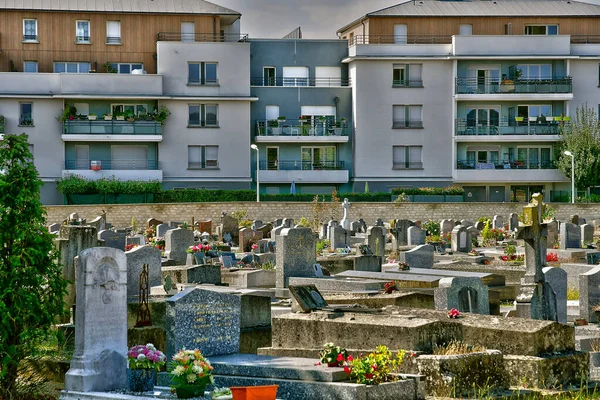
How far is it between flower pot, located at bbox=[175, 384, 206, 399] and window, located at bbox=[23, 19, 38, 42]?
54904 millimetres

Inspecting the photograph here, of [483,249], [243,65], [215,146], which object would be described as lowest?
[483,249]

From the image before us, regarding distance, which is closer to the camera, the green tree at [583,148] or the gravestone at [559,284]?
the gravestone at [559,284]

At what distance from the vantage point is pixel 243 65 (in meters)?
65.1

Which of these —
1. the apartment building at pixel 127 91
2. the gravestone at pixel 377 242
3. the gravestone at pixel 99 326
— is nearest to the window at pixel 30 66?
the apartment building at pixel 127 91

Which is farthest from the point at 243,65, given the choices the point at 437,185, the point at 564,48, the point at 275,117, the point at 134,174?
the point at 564,48

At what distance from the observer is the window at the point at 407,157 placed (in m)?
67.1

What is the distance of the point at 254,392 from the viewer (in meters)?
12.7

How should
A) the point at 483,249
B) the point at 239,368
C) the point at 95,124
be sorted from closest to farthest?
1. the point at 239,368
2. the point at 483,249
3. the point at 95,124

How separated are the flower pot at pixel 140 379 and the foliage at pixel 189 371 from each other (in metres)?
0.45

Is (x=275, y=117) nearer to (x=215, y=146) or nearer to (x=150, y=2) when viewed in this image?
(x=215, y=146)

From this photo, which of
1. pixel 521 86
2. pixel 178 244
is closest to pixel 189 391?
pixel 178 244

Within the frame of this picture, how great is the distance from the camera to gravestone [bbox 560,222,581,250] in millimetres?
37438

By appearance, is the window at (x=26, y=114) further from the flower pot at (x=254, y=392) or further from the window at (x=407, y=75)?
the flower pot at (x=254, y=392)

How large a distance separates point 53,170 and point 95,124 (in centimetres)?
323
